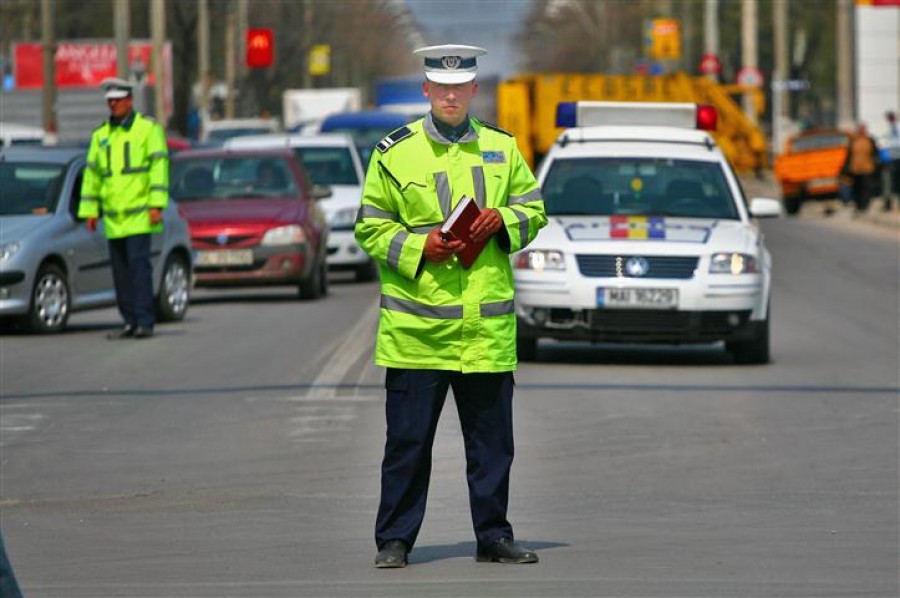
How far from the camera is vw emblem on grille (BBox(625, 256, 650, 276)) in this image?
49.5 ft

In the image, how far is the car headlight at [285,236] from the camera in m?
22.5

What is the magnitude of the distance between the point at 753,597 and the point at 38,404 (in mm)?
6888

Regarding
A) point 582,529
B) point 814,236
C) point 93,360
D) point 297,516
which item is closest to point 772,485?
point 582,529

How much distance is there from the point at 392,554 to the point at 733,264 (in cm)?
791

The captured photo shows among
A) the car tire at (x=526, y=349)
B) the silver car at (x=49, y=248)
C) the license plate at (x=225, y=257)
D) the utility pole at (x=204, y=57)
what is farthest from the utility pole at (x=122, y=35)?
the car tire at (x=526, y=349)

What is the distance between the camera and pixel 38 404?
13.2 m

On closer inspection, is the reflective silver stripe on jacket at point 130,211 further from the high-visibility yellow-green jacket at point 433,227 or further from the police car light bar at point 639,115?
the high-visibility yellow-green jacket at point 433,227

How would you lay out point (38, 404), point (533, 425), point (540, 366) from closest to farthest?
point (533, 425) → point (38, 404) → point (540, 366)

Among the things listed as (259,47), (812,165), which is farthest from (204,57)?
(812,165)

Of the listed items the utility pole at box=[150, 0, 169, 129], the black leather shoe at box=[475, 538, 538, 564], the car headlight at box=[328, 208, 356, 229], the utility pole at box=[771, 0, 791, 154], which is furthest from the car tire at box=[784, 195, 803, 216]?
the black leather shoe at box=[475, 538, 538, 564]

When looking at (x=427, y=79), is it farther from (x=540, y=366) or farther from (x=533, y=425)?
(x=540, y=366)

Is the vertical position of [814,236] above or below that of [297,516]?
below

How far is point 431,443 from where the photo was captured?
7617mm

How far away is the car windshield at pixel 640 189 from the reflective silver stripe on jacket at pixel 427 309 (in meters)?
8.57
